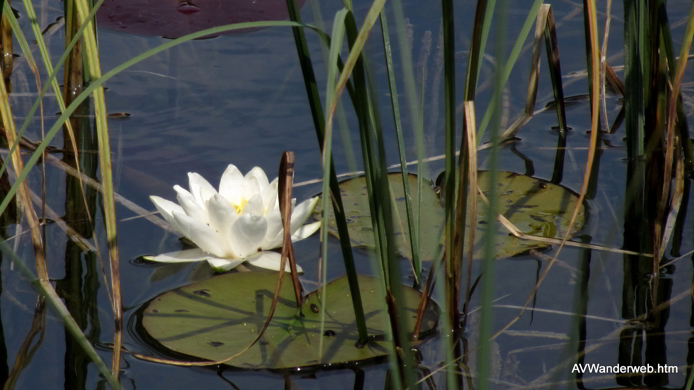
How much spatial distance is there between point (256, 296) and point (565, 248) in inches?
33.2

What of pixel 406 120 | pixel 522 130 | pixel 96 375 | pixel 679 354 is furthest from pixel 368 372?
pixel 522 130

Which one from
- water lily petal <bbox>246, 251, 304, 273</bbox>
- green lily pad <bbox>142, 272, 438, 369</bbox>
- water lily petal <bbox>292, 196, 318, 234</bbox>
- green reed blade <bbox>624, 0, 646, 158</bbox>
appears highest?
green reed blade <bbox>624, 0, 646, 158</bbox>

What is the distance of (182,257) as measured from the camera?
1842mm

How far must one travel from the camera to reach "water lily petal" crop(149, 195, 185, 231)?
1.86m

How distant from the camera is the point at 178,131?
2.54m

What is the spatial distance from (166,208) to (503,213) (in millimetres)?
979

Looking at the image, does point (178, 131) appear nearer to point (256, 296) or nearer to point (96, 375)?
point (256, 296)

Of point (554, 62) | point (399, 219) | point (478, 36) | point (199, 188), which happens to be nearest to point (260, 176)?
point (199, 188)

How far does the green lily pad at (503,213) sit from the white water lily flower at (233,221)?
0.20 meters

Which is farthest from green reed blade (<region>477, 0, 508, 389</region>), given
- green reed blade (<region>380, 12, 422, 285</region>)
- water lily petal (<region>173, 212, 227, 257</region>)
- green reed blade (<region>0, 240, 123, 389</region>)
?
water lily petal (<region>173, 212, 227, 257</region>)

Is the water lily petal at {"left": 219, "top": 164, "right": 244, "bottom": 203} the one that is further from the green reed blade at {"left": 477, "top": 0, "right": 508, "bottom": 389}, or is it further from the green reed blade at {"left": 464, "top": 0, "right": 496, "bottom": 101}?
the green reed blade at {"left": 477, "top": 0, "right": 508, "bottom": 389}

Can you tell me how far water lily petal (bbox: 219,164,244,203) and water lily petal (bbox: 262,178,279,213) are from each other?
0.08 m

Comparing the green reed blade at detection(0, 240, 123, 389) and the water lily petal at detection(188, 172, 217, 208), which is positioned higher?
the water lily petal at detection(188, 172, 217, 208)

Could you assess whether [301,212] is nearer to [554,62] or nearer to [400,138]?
[400,138]
